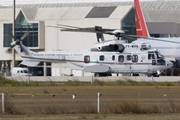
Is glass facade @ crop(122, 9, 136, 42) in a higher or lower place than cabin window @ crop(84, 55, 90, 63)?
higher

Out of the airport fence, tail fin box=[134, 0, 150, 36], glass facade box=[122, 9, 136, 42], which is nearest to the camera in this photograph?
the airport fence

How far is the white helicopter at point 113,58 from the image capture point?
40969mm

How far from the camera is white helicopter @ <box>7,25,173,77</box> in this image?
134ft

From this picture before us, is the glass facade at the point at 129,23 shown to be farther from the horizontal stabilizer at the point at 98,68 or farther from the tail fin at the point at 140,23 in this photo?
the horizontal stabilizer at the point at 98,68

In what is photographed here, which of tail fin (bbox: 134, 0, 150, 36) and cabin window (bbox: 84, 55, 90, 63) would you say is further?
tail fin (bbox: 134, 0, 150, 36)

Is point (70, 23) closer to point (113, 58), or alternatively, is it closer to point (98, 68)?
point (98, 68)

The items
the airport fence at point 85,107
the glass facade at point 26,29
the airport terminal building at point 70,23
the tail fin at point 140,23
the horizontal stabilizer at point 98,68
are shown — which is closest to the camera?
the airport fence at point 85,107

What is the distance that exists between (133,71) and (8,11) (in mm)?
39918

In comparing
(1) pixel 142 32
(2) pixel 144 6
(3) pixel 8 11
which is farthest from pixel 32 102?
(2) pixel 144 6

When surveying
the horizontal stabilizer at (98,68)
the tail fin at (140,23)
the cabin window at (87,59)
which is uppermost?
the tail fin at (140,23)

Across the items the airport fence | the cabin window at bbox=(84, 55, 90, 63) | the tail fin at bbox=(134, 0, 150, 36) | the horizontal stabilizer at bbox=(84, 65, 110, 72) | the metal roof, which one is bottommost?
the airport fence

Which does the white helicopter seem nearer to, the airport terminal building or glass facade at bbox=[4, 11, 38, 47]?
the airport terminal building

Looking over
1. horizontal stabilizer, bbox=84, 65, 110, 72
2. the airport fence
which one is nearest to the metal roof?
horizontal stabilizer, bbox=84, 65, 110, 72

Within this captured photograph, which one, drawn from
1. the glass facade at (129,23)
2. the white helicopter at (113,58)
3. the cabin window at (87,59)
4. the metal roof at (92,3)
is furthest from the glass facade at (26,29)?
the cabin window at (87,59)
